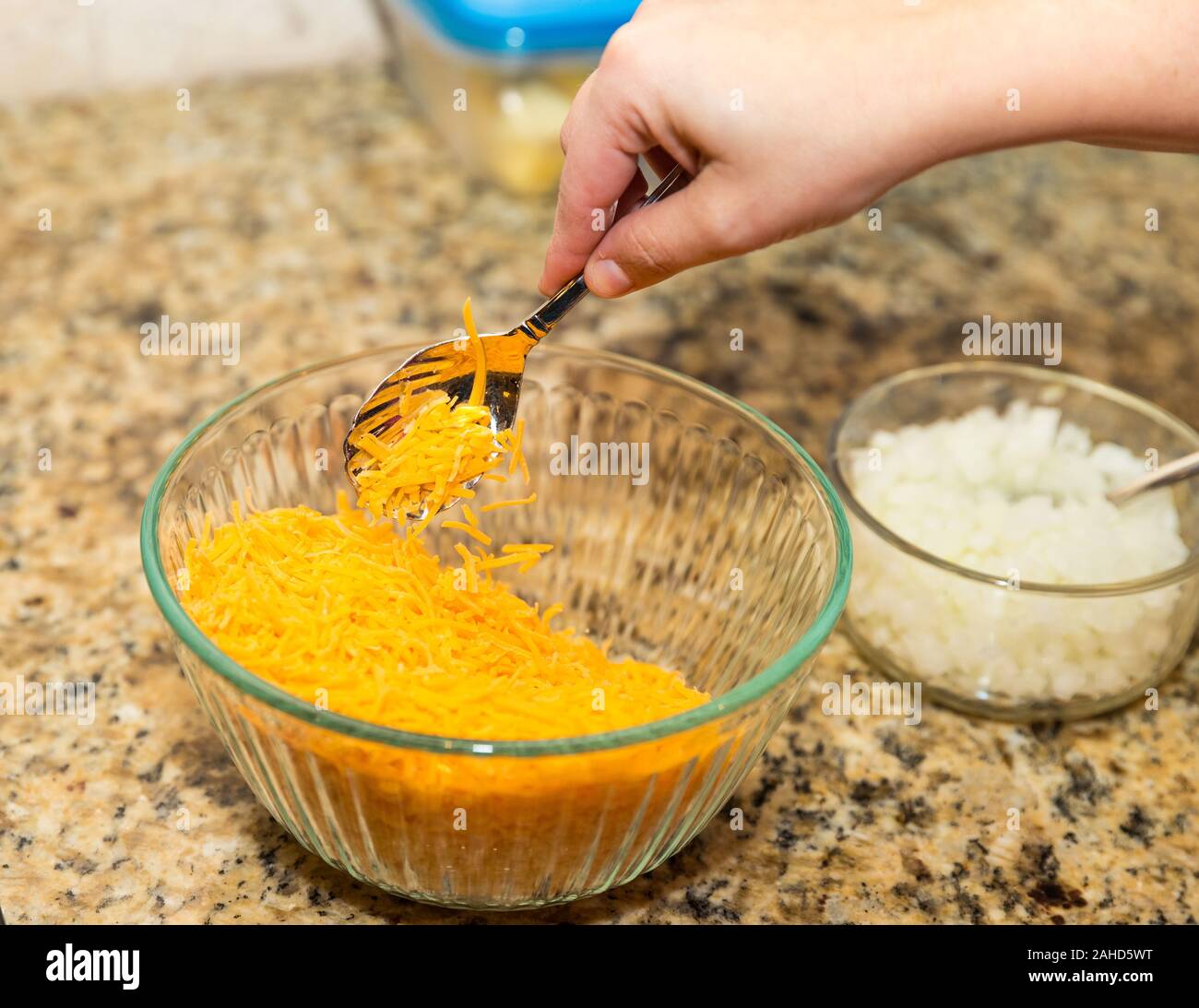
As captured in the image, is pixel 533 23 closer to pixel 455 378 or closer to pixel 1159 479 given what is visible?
pixel 455 378

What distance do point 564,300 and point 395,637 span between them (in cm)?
32

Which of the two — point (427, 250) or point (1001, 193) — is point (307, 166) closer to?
point (427, 250)

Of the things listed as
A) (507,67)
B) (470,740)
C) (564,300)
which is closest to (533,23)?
(507,67)

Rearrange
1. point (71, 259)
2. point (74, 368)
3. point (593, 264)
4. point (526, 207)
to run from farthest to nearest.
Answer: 1. point (526, 207)
2. point (71, 259)
3. point (74, 368)
4. point (593, 264)

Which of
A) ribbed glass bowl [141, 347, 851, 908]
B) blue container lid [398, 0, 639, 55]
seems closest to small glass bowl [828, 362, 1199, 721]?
ribbed glass bowl [141, 347, 851, 908]

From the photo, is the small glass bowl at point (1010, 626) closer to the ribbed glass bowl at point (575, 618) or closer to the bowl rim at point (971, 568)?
the bowl rim at point (971, 568)

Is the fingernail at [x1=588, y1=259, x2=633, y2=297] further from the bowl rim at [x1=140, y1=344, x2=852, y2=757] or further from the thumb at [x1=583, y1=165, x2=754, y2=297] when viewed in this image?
the bowl rim at [x1=140, y1=344, x2=852, y2=757]

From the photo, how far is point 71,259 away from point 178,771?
0.95 m

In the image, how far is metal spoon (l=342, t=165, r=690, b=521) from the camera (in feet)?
3.38

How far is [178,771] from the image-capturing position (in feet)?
3.35

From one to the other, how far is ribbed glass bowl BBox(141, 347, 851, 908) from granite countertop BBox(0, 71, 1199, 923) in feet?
0.36

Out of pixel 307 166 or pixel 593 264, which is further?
pixel 307 166
